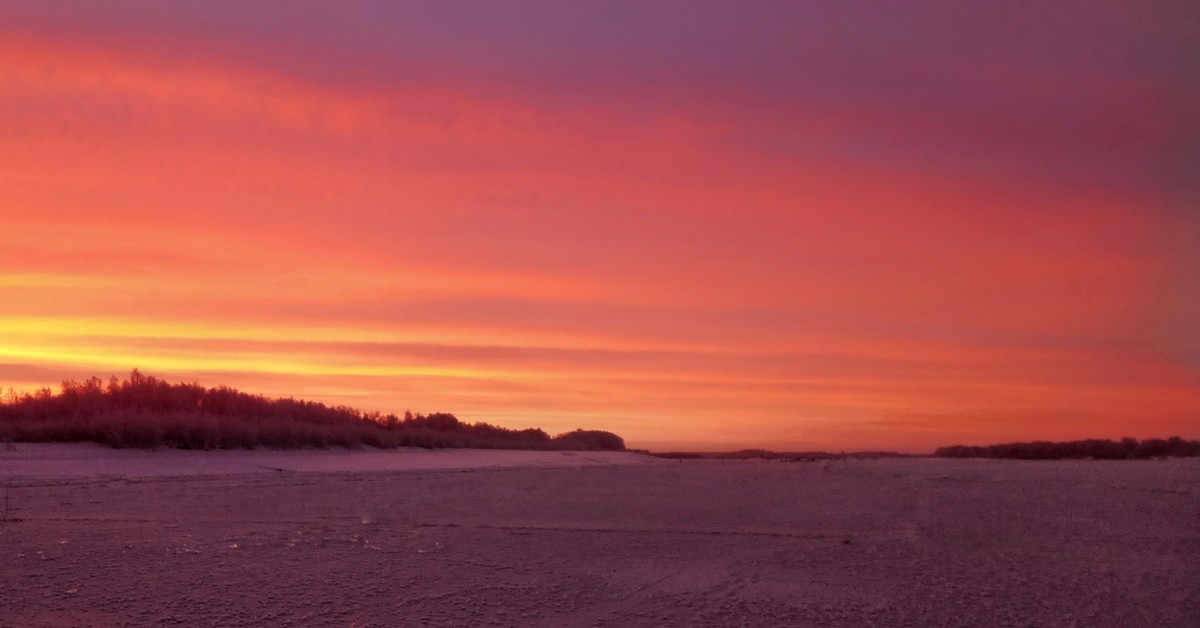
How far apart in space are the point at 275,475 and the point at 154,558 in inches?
243

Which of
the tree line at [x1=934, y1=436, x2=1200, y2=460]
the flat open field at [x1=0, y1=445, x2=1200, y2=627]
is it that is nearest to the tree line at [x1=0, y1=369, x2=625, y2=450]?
the flat open field at [x1=0, y1=445, x2=1200, y2=627]

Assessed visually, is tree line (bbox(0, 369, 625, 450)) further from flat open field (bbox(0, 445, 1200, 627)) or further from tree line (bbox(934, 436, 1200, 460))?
tree line (bbox(934, 436, 1200, 460))

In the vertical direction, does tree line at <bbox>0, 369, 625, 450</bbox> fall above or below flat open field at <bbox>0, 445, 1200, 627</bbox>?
above

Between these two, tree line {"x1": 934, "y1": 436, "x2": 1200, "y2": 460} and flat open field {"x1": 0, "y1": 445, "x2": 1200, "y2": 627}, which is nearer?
flat open field {"x1": 0, "y1": 445, "x2": 1200, "y2": 627}

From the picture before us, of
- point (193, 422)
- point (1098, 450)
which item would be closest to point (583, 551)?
point (193, 422)

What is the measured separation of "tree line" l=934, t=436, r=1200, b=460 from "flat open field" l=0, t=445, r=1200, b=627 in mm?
5128

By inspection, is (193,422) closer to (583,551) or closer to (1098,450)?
(583,551)

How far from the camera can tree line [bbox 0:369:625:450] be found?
14.1m

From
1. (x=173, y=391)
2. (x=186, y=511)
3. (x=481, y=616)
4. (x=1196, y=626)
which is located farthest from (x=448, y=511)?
(x=173, y=391)

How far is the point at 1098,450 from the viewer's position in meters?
16.9

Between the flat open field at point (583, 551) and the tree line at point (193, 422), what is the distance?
268 centimetres

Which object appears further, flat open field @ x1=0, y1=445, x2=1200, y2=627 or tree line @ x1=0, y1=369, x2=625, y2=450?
tree line @ x1=0, y1=369, x2=625, y2=450

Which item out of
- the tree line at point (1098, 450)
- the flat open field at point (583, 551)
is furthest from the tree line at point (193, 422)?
the tree line at point (1098, 450)

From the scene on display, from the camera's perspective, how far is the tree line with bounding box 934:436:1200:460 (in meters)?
16.0
